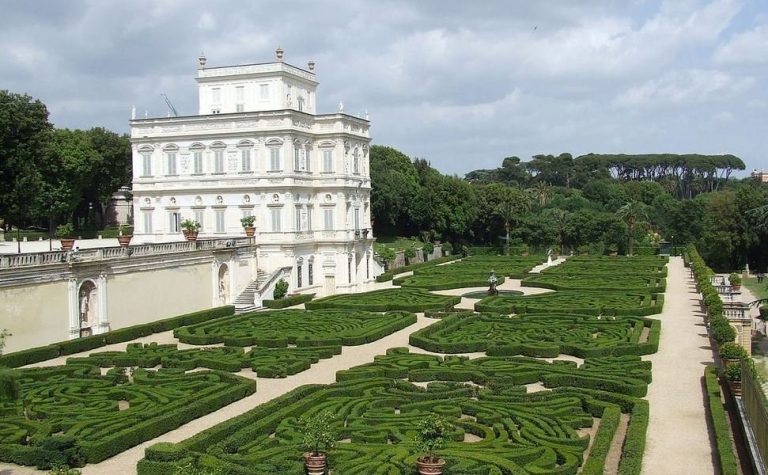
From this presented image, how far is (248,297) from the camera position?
140 feet

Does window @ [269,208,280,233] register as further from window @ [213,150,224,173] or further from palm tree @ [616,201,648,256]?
palm tree @ [616,201,648,256]

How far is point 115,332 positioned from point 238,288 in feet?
41.6

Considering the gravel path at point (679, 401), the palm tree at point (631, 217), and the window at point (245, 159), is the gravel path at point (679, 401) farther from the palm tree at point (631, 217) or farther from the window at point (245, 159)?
the palm tree at point (631, 217)

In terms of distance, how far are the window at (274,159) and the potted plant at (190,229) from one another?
5449 mm

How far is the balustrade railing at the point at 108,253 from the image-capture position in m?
29.2

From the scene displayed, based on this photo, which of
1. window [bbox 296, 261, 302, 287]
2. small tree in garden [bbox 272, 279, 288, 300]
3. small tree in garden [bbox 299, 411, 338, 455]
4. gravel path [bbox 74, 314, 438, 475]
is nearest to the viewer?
small tree in garden [bbox 299, 411, 338, 455]

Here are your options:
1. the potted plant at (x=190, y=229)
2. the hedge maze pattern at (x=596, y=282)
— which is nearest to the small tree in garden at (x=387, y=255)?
the hedge maze pattern at (x=596, y=282)

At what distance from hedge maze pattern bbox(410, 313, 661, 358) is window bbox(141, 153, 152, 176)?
23793mm

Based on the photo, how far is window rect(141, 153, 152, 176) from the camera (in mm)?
49375

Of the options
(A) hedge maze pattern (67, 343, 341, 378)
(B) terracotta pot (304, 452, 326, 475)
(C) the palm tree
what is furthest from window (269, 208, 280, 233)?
(C) the palm tree

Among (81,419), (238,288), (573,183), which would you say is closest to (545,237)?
(238,288)

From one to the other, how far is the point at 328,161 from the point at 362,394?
2975cm

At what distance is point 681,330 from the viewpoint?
32094 millimetres

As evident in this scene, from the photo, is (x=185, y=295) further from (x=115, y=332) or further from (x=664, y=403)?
(x=664, y=403)
